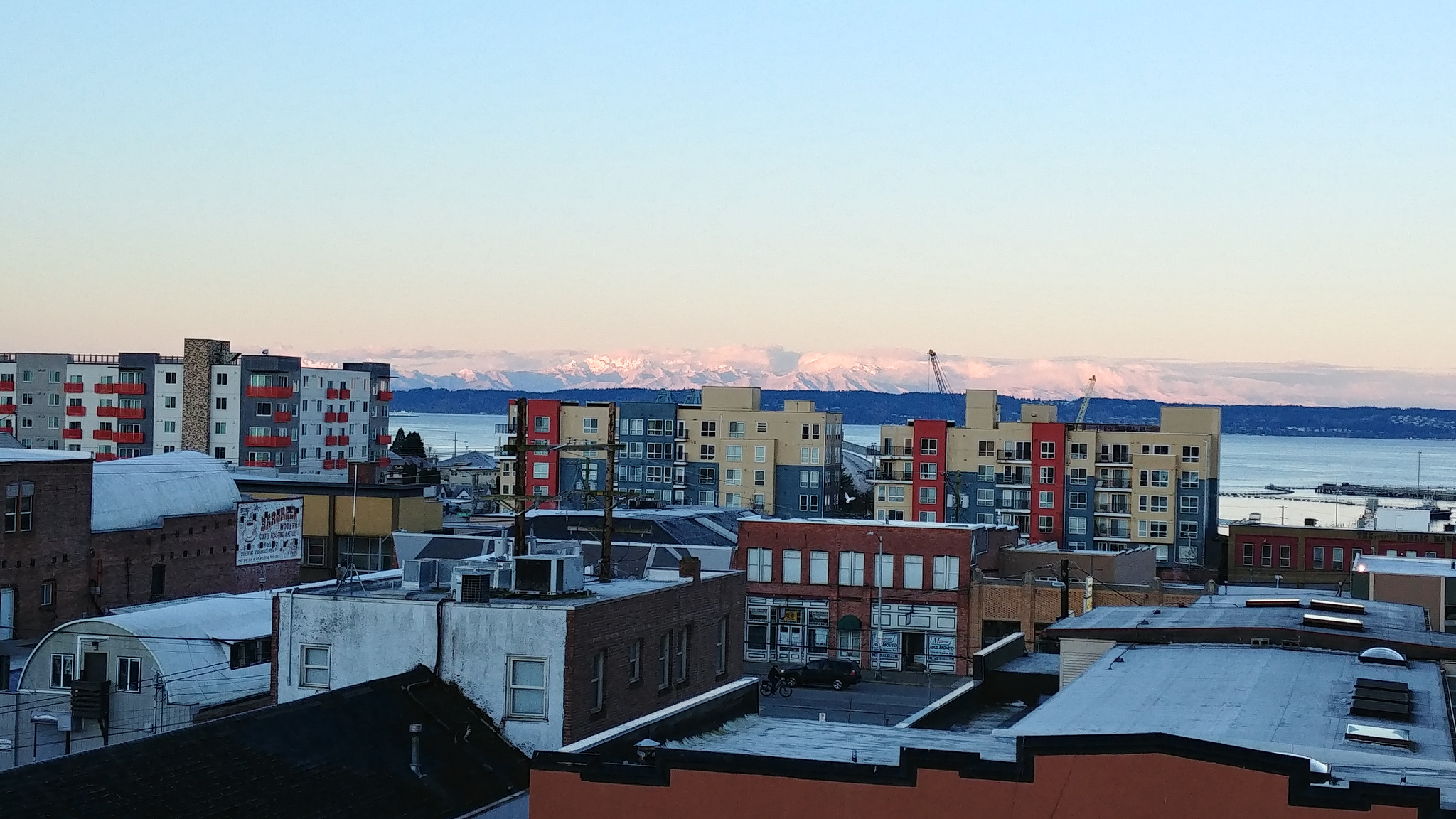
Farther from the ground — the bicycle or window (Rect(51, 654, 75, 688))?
window (Rect(51, 654, 75, 688))

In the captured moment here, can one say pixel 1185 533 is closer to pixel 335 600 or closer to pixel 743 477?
pixel 743 477

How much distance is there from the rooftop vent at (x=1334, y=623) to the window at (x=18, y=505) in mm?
38556

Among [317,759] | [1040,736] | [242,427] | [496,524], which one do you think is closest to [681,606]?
[317,759]

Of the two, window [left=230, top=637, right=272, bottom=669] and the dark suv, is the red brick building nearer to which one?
the dark suv

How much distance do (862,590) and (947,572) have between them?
389 cm

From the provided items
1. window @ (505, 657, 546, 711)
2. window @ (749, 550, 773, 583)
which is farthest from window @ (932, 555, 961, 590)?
window @ (505, 657, 546, 711)

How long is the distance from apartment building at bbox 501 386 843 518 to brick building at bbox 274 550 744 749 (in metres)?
106

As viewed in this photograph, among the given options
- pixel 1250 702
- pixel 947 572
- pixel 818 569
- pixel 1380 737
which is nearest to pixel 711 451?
pixel 818 569

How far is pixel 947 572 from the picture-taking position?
69000 mm

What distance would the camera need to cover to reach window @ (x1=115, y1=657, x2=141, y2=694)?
1480 inches

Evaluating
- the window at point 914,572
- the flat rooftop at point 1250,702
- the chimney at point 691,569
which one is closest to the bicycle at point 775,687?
the window at point 914,572

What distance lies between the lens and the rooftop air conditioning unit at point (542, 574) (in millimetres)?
31547

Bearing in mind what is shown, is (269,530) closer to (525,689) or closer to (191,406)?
(525,689)

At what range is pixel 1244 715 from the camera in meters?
23.4
